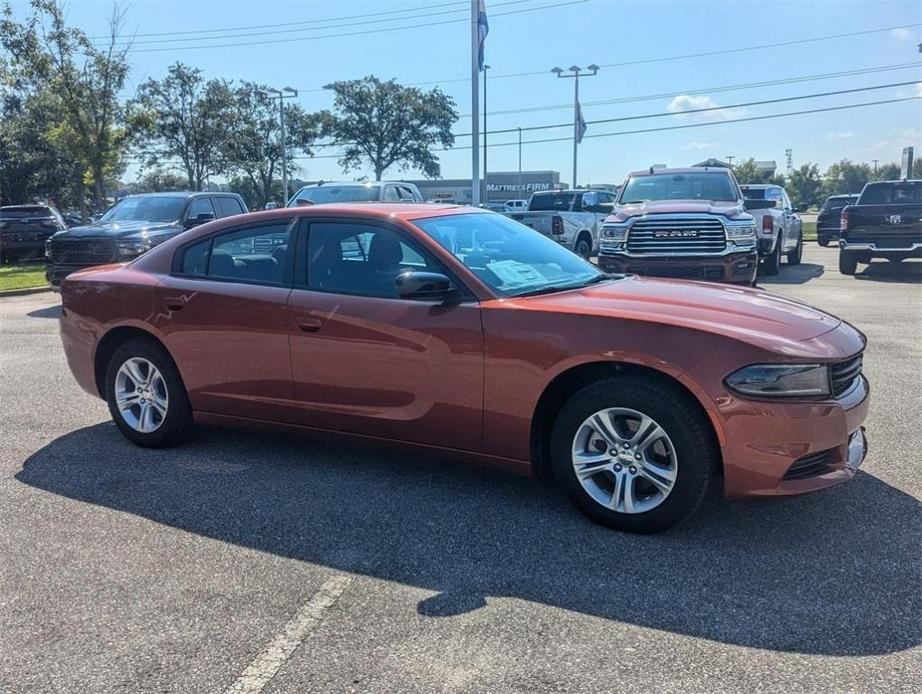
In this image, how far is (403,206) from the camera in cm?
490

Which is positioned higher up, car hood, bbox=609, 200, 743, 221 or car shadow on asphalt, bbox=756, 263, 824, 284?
car hood, bbox=609, 200, 743, 221

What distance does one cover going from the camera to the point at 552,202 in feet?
64.7

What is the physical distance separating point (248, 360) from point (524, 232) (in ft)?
6.38

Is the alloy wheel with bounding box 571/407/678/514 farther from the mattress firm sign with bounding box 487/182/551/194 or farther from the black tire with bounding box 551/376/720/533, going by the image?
the mattress firm sign with bounding box 487/182/551/194

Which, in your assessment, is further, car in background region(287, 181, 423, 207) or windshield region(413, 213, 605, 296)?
car in background region(287, 181, 423, 207)

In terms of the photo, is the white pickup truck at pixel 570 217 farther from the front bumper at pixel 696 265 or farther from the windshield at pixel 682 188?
the front bumper at pixel 696 265

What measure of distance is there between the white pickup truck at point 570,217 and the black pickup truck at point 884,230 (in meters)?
4.95


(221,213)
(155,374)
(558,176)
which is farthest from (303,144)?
(155,374)

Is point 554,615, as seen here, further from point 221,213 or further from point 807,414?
point 221,213

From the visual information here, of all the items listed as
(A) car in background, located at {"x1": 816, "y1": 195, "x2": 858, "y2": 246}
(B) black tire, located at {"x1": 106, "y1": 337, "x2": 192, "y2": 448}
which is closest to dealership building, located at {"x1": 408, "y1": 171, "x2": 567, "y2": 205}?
(A) car in background, located at {"x1": 816, "y1": 195, "x2": 858, "y2": 246}

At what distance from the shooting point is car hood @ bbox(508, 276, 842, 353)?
3.64m

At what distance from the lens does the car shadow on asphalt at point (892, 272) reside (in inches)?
619

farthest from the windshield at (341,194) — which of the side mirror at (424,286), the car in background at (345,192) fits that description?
the side mirror at (424,286)

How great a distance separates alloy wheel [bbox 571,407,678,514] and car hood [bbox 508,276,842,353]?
1.66ft
